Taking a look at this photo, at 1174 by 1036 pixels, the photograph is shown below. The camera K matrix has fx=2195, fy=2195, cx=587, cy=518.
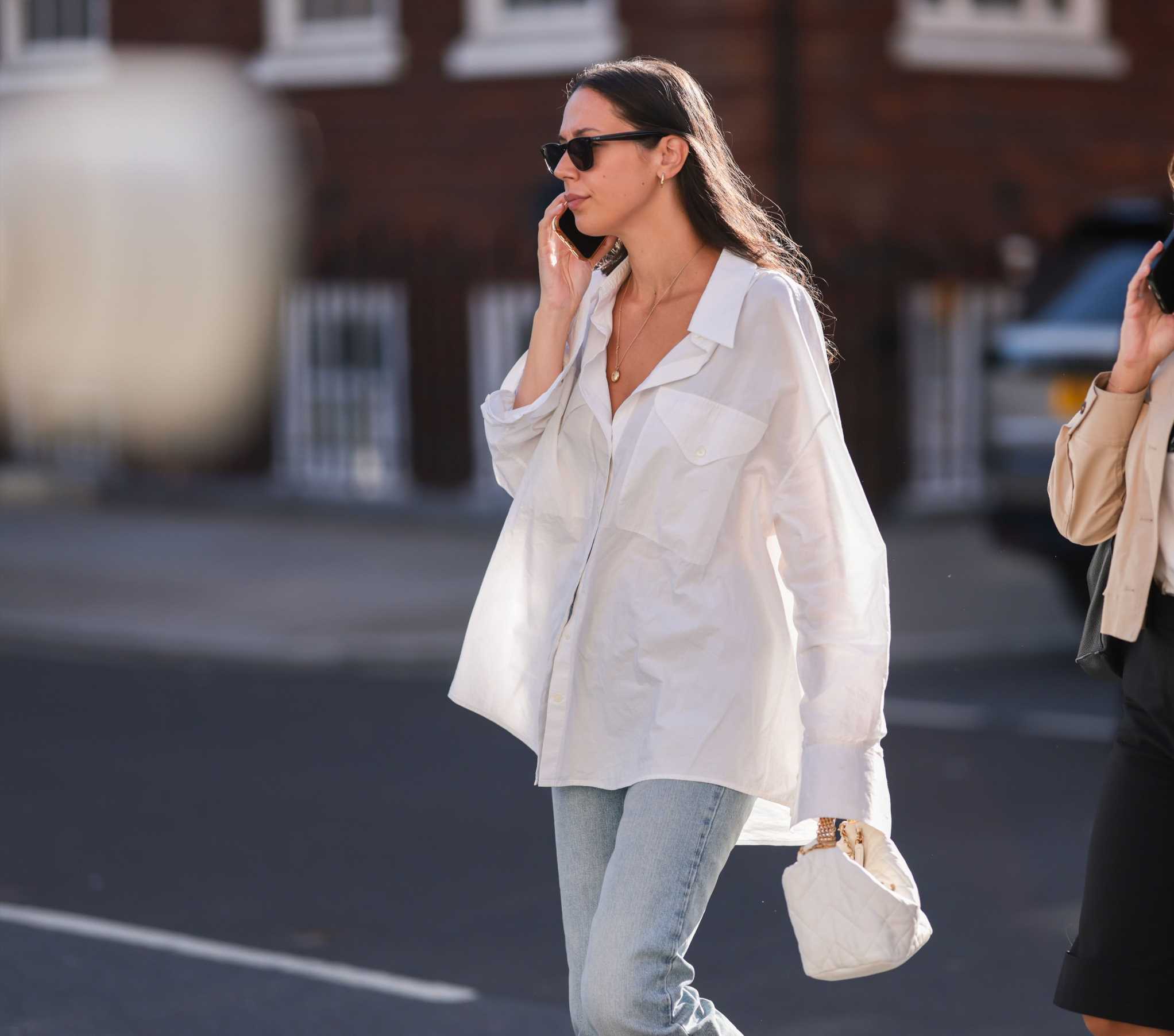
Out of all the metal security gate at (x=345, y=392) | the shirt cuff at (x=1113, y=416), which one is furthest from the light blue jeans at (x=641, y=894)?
the metal security gate at (x=345, y=392)

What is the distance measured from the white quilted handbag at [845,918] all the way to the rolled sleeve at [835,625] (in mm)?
92

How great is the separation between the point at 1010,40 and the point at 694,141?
13.9 m

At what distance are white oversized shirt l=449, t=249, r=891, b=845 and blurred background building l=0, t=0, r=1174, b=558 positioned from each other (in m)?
12.0

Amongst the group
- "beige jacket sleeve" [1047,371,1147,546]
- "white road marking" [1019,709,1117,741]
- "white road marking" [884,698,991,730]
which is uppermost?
"beige jacket sleeve" [1047,371,1147,546]

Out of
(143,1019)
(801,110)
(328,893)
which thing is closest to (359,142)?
(801,110)

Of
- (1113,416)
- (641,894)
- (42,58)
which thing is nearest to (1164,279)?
(1113,416)

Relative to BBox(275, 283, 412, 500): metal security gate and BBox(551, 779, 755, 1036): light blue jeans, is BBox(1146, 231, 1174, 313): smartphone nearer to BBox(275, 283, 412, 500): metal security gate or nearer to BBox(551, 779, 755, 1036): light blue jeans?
BBox(551, 779, 755, 1036): light blue jeans

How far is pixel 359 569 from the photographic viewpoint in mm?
14023

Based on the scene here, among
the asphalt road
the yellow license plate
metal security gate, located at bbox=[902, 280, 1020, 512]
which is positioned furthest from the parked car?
metal security gate, located at bbox=[902, 280, 1020, 512]

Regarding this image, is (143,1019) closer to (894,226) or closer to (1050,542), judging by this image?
(1050,542)

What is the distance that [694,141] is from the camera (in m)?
3.64

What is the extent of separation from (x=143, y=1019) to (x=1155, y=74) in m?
14.8

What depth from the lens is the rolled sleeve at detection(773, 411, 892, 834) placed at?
3.36 metres

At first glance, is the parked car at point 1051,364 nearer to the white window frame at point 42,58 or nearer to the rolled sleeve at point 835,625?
the rolled sleeve at point 835,625
